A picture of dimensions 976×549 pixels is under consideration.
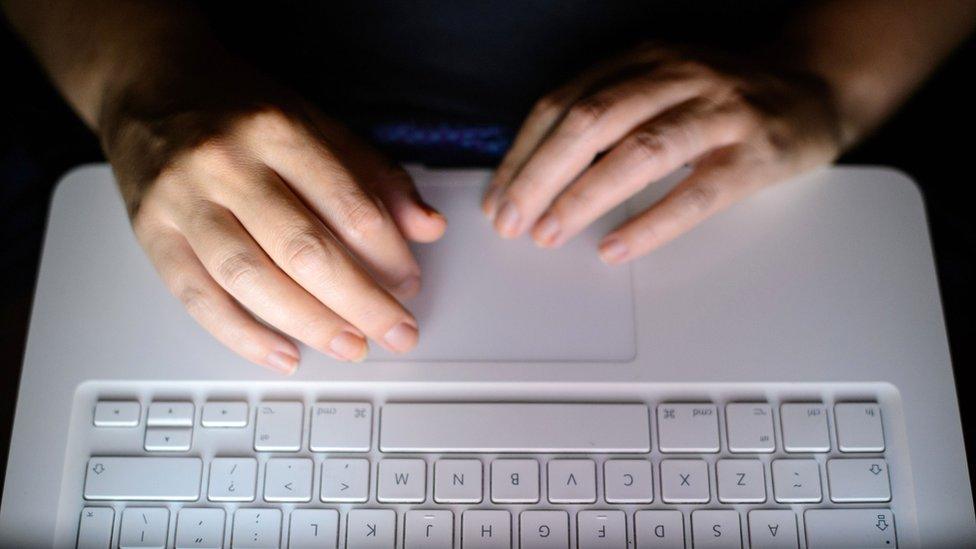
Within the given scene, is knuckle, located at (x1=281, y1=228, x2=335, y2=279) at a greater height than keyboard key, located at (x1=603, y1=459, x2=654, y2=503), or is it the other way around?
knuckle, located at (x1=281, y1=228, x2=335, y2=279)

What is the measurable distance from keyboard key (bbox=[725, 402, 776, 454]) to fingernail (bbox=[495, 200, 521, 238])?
Result: 0.26 metres

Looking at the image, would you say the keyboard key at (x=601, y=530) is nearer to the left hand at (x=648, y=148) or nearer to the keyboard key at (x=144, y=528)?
the left hand at (x=648, y=148)

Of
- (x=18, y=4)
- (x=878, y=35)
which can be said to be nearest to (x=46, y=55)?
(x=18, y=4)

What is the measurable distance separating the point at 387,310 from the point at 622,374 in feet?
0.73

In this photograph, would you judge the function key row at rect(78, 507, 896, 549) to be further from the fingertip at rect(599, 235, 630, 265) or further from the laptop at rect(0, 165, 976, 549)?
the fingertip at rect(599, 235, 630, 265)

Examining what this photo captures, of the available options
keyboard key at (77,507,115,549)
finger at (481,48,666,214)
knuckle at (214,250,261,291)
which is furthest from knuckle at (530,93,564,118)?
keyboard key at (77,507,115,549)

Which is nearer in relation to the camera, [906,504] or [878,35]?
[906,504]

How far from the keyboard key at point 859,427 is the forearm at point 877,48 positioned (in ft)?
1.01

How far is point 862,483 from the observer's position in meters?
0.53

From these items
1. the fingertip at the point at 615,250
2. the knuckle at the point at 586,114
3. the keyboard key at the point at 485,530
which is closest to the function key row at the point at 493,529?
the keyboard key at the point at 485,530

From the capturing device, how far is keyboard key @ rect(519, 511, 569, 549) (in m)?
0.51

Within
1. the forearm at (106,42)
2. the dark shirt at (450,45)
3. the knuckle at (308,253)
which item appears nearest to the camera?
the knuckle at (308,253)

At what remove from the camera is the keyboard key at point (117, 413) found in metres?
0.54

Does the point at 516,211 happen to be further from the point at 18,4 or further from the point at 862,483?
the point at 18,4
